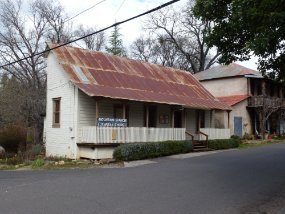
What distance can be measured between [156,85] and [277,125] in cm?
2398

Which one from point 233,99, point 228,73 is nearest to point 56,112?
point 233,99

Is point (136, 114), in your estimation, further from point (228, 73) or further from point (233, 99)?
point (228, 73)

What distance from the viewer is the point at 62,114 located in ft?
78.5

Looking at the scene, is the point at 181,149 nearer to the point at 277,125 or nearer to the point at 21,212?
the point at 21,212

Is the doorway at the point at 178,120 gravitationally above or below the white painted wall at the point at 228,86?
below

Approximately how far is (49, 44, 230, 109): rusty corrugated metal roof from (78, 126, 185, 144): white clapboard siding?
171 centimetres

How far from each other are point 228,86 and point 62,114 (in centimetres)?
2339

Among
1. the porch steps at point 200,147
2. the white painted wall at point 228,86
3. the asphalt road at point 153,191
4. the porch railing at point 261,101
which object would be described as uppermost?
the white painted wall at point 228,86

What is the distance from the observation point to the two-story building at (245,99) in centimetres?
3909

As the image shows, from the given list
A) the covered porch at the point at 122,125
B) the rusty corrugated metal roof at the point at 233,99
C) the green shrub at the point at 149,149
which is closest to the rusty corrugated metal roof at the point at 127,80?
the covered porch at the point at 122,125

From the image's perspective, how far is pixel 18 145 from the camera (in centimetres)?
A: 2875

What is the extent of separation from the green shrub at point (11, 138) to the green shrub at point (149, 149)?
35.4ft

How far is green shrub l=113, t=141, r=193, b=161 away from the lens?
2056cm

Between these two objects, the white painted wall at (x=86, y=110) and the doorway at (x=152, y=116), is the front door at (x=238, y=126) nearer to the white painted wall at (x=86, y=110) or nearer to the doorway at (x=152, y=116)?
the doorway at (x=152, y=116)
